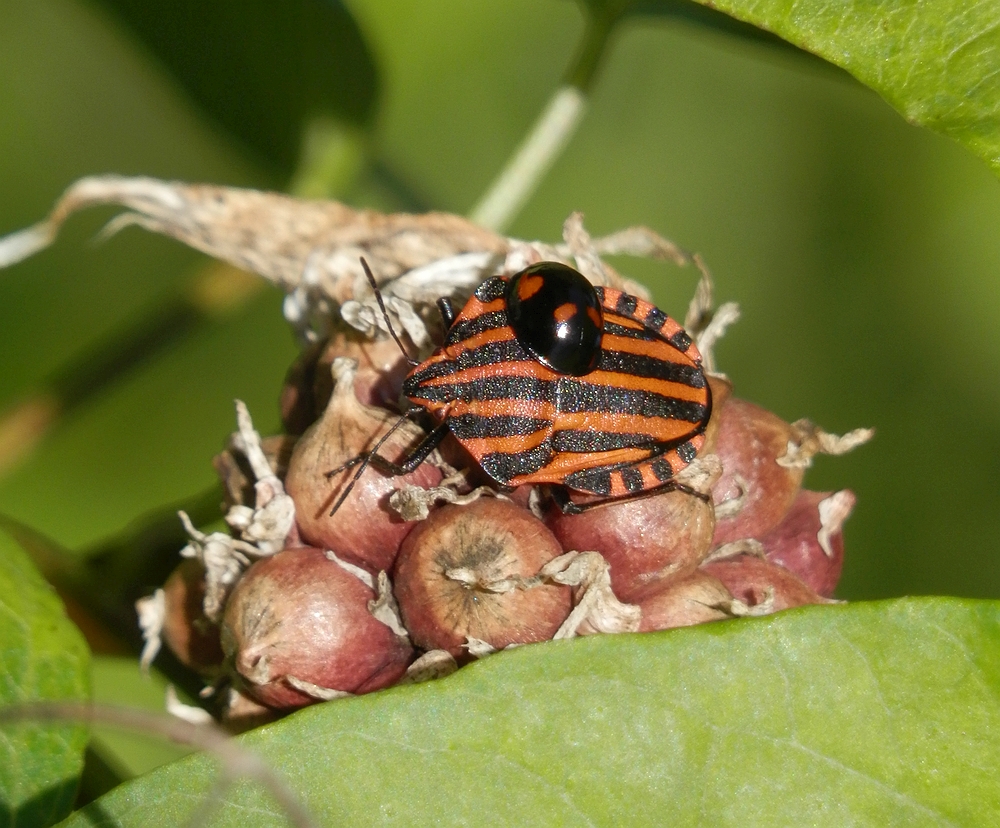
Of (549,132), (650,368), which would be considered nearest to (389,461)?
(650,368)

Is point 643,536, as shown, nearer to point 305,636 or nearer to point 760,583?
point 760,583

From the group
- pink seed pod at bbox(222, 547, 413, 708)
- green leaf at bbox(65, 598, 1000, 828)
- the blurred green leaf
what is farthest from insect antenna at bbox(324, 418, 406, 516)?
the blurred green leaf

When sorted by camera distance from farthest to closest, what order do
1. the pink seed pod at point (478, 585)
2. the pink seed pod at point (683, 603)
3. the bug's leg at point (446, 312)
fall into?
the bug's leg at point (446, 312) < the pink seed pod at point (683, 603) < the pink seed pod at point (478, 585)

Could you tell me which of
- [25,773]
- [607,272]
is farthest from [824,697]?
[25,773]

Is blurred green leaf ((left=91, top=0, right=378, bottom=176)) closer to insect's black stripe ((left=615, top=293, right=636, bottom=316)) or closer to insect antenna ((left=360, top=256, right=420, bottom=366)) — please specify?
insect antenna ((left=360, top=256, right=420, bottom=366))

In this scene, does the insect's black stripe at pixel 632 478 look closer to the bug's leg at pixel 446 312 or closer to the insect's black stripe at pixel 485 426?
the insect's black stripe at pixel 485 426

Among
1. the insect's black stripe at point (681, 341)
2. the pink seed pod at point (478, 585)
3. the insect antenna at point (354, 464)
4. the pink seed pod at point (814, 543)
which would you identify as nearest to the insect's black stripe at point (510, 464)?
the pink seed pod at point (478, 585)
